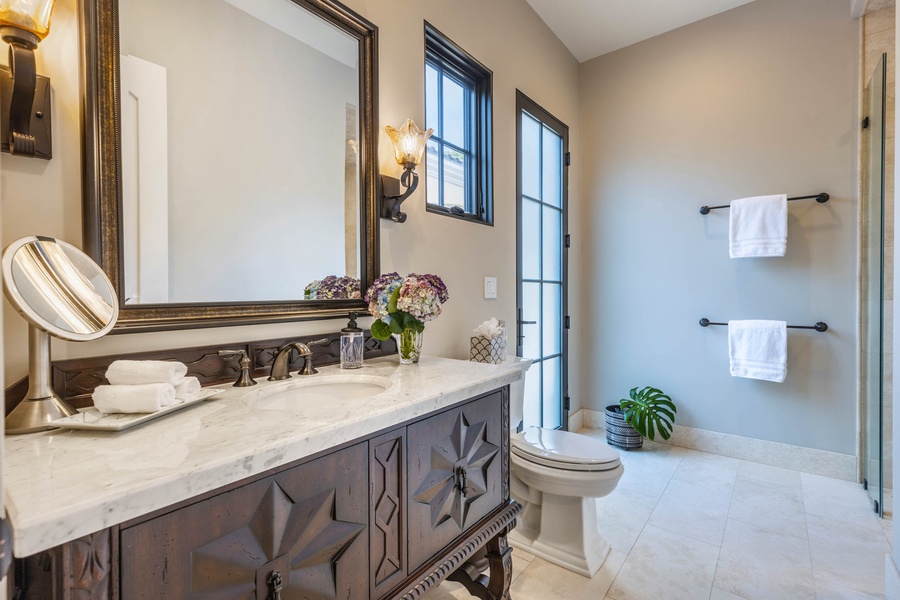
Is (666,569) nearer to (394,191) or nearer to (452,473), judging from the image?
(452,473)

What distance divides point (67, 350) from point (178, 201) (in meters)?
0.43

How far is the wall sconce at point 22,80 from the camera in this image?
2.57 ft

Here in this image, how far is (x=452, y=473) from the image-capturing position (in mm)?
1099

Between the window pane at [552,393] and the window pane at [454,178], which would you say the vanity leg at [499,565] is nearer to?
the window pane at [454,178]

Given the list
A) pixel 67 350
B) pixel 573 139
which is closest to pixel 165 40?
→ pixel 67 350

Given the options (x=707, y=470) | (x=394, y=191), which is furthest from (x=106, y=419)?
(x=707, y=470)

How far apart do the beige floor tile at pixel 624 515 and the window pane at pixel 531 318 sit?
903 millimetres

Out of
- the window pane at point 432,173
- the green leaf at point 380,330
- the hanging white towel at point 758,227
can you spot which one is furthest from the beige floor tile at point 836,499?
the window pane at point 432,173

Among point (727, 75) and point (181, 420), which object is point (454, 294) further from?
point (727, 75)

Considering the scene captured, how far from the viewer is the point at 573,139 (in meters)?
3.21

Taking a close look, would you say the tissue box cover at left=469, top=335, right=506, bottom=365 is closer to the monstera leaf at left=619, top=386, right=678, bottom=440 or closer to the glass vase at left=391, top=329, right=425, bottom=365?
the glass vase at left=391, top=329, right=425, bottom=365

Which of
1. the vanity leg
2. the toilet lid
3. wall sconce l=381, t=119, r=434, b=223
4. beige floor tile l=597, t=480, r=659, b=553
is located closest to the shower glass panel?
beige floor tile l=597, t=480, r=659, b=553

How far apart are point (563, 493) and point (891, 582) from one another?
1081 mm

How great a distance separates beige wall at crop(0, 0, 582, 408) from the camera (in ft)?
2.87
